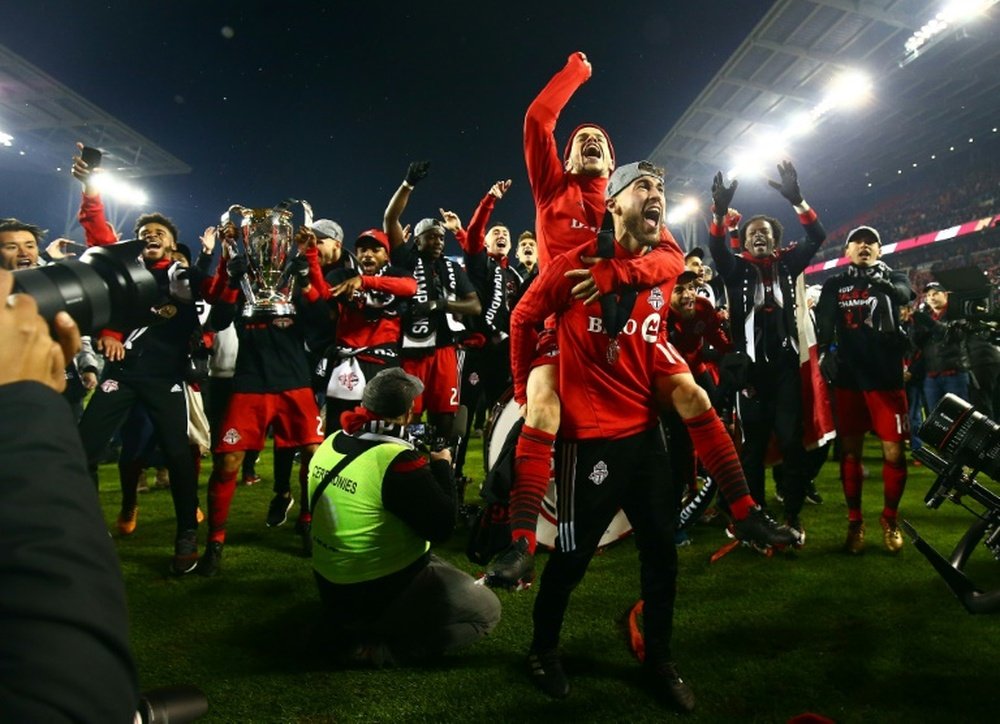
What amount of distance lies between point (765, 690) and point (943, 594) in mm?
1900

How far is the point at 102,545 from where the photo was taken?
0.83 metres

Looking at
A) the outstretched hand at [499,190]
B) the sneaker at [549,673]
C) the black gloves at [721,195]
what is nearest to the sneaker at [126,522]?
the sneaker at [549,673]

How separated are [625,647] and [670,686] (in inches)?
23.2

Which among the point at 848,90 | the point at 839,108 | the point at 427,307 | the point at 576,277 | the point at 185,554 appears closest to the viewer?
the point at 576,277

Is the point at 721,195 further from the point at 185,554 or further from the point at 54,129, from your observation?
the point at 54,129

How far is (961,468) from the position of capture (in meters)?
3.20

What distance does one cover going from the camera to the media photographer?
2.38ft

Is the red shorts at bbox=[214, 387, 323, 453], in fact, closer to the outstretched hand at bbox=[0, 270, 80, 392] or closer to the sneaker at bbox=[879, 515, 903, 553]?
the outstretched hand at bbox=[0, 270, 80, 392]

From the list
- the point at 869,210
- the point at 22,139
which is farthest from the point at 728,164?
the point at 22,139

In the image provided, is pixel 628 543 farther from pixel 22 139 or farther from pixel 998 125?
pixel 22 139

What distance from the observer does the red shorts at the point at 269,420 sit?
4562 millimetres

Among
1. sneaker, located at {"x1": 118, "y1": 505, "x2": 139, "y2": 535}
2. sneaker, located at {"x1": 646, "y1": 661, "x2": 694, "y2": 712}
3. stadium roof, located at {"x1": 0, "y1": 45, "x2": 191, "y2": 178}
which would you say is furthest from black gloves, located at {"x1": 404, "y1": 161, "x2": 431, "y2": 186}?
stadium roof, located at {"x1": 0, "y1": 45, "x2": 191, "y2": 178}

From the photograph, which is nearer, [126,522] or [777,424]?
[777,424]

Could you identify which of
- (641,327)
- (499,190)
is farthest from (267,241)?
(499,190)
